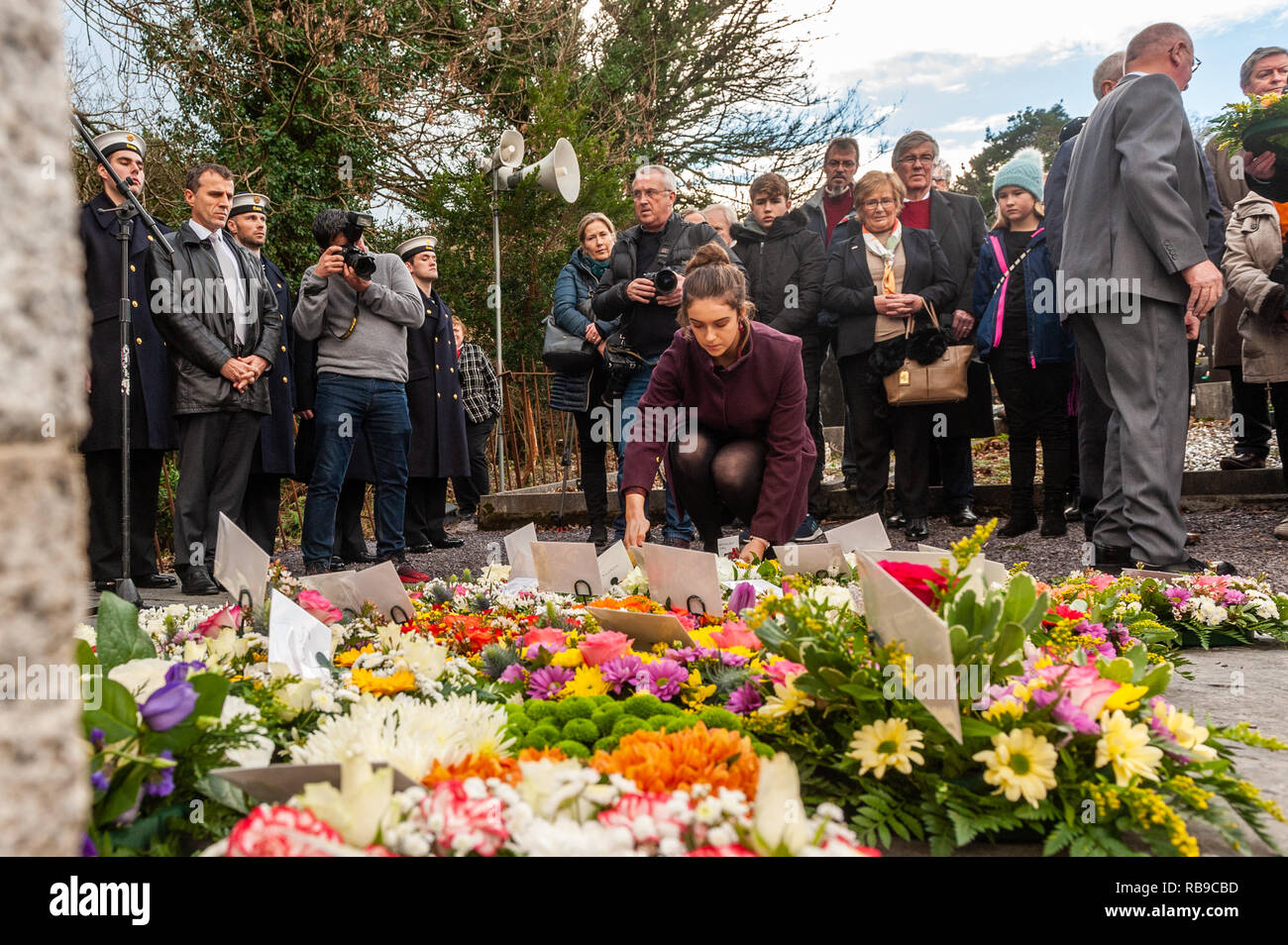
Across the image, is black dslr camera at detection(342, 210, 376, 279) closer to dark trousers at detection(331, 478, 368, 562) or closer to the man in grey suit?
dark trousers at detection(331, 478, 368, 562)

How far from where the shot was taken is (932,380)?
18.7 feet

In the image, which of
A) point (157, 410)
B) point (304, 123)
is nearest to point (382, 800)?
point (157, 410)

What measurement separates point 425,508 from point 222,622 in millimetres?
5037

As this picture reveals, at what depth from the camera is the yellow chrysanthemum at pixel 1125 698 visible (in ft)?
4.59

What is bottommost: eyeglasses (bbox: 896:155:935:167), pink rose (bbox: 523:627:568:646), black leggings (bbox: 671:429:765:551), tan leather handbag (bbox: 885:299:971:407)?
pink rose (bbox: 523:627:568:646)

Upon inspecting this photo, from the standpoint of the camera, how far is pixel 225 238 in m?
5.29

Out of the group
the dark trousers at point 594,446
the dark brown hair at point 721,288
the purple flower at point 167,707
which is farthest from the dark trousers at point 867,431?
the purple flower at point 167,707

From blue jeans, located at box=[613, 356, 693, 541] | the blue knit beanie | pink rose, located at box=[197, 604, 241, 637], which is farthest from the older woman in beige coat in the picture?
pink rose, located at box=[197, 604, 241, 637]

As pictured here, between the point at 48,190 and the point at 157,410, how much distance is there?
4796 millimetres

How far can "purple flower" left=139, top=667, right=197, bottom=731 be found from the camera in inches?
45.5

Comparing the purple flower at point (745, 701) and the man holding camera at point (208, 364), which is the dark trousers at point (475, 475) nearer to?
the man holding camera at point (208, 364)

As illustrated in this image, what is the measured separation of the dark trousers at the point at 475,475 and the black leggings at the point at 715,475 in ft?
14.6

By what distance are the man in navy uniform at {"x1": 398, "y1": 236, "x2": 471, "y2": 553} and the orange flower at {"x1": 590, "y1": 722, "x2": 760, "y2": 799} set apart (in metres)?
5.62
